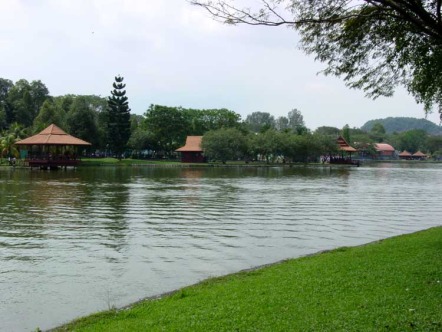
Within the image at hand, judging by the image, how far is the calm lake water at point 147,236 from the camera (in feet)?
27.3

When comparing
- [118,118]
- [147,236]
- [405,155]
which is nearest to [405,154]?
[405,155]

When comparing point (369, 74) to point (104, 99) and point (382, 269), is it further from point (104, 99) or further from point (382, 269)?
point (104, 99)

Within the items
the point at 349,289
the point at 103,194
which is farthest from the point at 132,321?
the point at 103,194

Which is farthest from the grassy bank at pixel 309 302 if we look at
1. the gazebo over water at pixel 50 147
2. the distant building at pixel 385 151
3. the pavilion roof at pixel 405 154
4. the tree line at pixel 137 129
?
the pavilion roof at pixel 405 154

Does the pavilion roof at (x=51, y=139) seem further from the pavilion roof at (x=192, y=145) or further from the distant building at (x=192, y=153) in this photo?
the distant building at (x=192, y=153)

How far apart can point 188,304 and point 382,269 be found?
347 cm

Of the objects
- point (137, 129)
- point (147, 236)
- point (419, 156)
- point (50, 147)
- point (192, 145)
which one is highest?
point (137, 129)

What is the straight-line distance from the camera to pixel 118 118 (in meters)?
69.9

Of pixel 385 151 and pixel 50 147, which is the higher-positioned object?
pixel 385 151

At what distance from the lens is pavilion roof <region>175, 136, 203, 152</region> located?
252ft

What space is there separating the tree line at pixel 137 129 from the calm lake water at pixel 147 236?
44.3 m

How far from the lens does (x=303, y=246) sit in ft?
40.8

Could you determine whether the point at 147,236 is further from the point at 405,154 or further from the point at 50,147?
the point at 405,154

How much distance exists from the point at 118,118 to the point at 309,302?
67.2 metres
